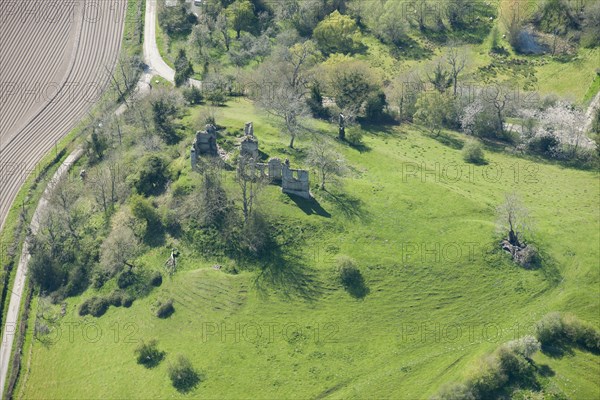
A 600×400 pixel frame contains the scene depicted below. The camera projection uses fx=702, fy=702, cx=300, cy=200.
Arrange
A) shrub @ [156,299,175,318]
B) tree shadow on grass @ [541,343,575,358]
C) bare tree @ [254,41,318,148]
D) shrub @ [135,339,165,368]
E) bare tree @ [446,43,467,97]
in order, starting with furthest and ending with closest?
bare tree @ [446,43,467,97] < bare tree @ [254,41,318,148] < shrub @ [156,299,175,318] < shrub @ [135,339,165,368] < tree shadow on grass @ [541,343,575,358]

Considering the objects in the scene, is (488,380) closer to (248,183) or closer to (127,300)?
(248,183)

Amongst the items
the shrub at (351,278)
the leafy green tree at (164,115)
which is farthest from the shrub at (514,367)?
the leafy green tree at (164,115)

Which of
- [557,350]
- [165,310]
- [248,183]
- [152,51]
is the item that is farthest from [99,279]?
[152,51]

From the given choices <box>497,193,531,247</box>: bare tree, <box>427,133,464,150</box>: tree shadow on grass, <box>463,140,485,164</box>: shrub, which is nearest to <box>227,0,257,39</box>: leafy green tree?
<box>427,133,464,150</box>: tree shadow on grass

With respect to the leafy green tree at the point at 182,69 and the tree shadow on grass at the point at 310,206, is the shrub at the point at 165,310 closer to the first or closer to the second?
the tree shadow on grass at the point at 310,206

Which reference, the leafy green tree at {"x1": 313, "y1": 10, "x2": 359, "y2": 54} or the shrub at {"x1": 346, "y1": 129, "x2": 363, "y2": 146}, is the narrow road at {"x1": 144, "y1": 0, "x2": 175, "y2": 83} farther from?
the shrub at {"x1": 346, "y1": 129, "x2": 363, "y2": 146}

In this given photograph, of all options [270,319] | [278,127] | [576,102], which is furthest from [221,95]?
[576,102]
